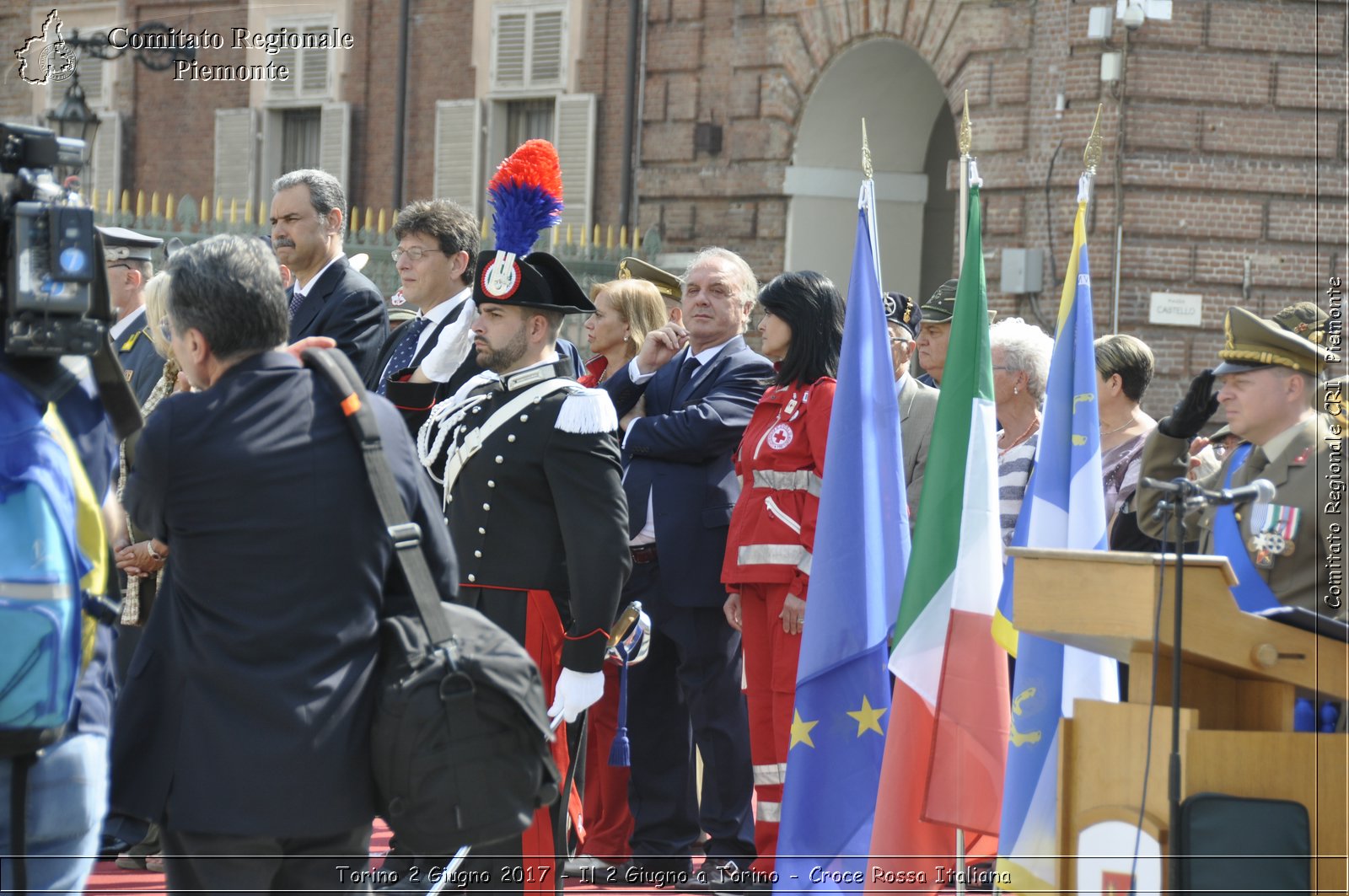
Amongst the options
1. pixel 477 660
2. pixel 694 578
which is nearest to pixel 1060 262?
pixel 694 578

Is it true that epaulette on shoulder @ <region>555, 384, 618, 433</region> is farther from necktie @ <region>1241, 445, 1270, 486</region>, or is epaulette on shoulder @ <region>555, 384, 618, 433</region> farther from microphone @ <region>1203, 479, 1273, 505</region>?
necktie @ <region>1241, 445, 1270, 486</region>

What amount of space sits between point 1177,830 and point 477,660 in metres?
1.70

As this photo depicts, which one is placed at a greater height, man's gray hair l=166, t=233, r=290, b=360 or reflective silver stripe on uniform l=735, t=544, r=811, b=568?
man's gray hair l=166, t=233, r=290, b=360

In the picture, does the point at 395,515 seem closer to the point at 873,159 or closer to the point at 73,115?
the point at 873,159

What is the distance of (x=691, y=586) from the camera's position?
6293 mm

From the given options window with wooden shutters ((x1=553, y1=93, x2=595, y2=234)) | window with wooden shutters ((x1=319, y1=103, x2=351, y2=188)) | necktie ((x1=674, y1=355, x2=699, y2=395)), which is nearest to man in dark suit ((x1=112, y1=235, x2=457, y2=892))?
necktie ((x1=674, y1=355, x2=699, y2=395))

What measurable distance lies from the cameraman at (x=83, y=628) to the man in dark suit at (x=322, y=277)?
111 inches

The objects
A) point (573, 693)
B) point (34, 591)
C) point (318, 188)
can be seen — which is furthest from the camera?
point (318, 188)

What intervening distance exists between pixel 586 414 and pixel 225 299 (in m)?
1.42

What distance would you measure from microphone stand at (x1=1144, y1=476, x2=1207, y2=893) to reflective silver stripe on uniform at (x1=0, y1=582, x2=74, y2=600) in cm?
231

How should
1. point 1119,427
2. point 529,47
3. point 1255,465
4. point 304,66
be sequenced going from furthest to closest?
point 304,66
point 529,47
point 1119,427
point 1255,465

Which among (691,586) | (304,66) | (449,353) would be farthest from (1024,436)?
(304,66)

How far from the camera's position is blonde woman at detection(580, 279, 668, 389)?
23.3 ft

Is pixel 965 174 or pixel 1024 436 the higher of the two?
pixel 965 174
